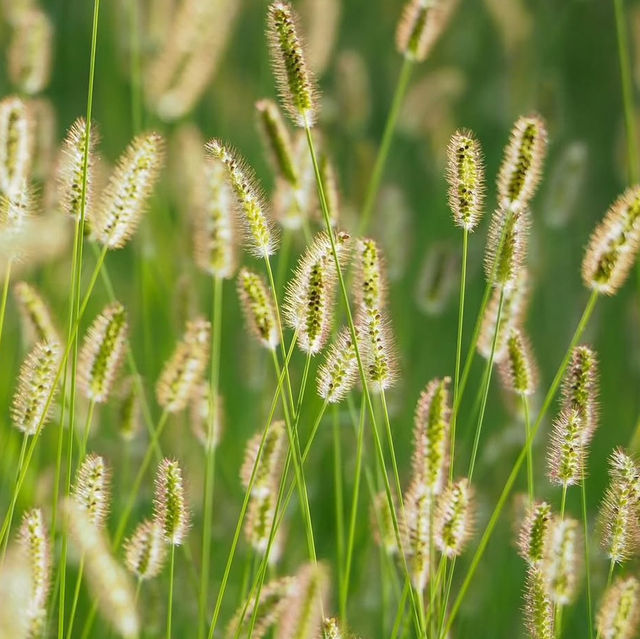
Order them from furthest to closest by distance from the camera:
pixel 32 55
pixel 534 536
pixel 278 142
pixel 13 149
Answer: pixel 32 55
pixel 278 142
pixel 13 149
pixel 534 536

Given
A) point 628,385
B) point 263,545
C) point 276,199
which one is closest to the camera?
point 263,545

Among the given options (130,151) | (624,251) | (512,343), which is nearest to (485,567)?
(512,343)

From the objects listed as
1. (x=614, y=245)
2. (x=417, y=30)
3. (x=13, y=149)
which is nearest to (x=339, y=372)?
(x=614, y=245)

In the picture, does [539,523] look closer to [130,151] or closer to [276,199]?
[130,151]

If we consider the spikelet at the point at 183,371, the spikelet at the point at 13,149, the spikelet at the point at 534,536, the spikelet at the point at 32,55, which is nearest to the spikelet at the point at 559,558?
the spikelet at the point at 534,536

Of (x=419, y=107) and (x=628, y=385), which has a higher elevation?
(x=419, y=107)

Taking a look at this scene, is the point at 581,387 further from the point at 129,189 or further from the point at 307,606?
the point at 129,189

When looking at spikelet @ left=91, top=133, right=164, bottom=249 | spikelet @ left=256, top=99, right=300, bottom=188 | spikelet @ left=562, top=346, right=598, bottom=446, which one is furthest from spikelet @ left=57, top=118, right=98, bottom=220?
spikelet @ left=562, top=346, right=598, bottom=446
